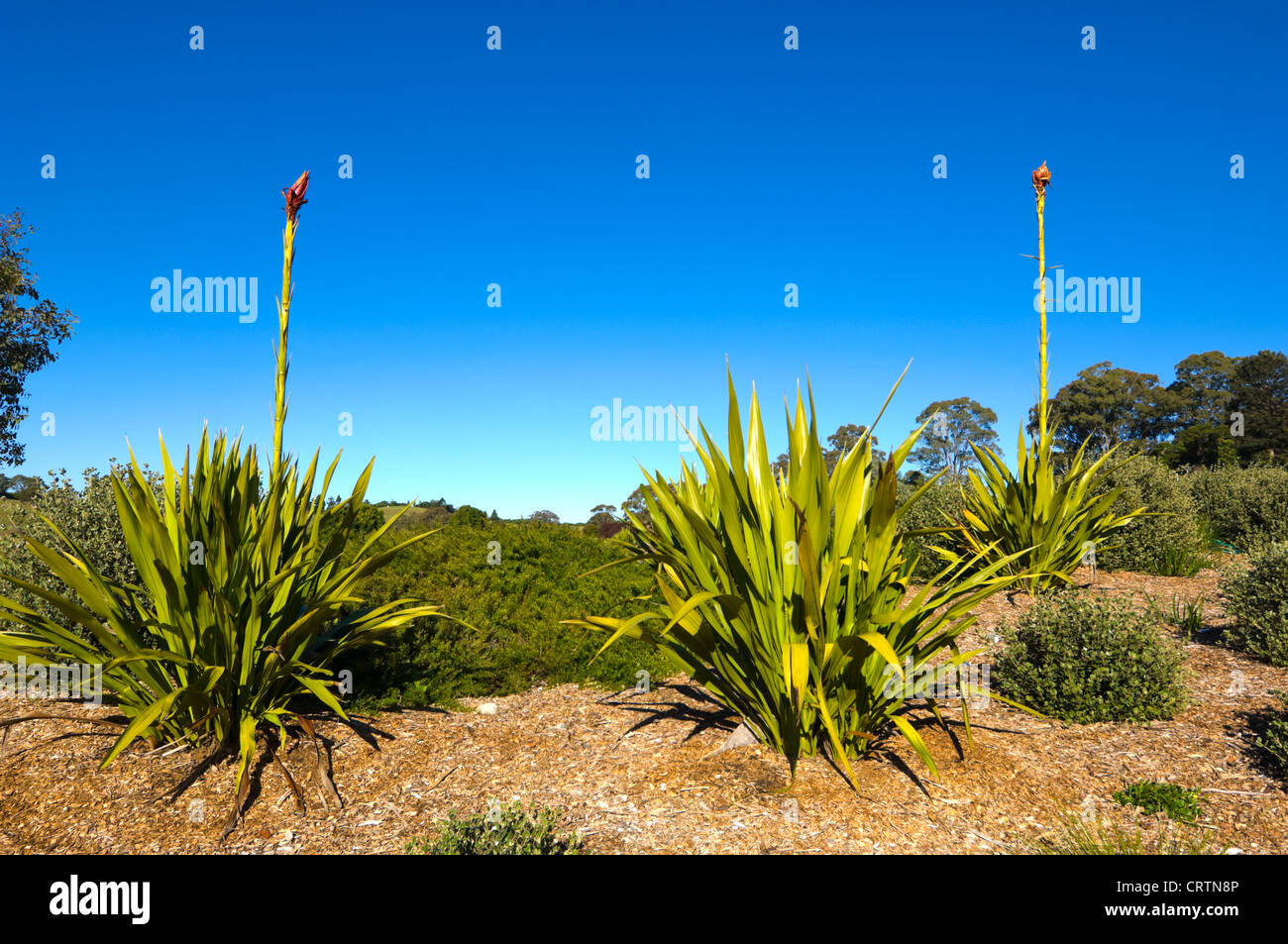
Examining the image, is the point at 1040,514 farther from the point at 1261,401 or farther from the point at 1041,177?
the point at 1261,401

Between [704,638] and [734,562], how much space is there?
0.46 meters

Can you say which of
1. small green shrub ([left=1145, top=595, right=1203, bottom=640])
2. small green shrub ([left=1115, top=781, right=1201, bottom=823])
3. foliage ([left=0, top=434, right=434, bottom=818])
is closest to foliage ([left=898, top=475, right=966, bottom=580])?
small green shrub ([left=1145, top=595, right=1203, bottom=640])

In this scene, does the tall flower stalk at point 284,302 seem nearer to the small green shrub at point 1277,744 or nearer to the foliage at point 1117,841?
the foliage at point 1117,841

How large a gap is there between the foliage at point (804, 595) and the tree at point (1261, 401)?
1750 inches

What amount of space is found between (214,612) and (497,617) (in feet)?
12.1

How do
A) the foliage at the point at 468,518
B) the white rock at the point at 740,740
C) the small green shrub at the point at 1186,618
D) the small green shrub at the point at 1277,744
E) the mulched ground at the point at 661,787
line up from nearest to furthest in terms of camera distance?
1. the mulched ground at the point at 661,787
2. the small green shrub at the point at 1277,744
3. the white rock at the point at 740,740
4. the small green shrub at the point at 1186,618
5. the foliage at the point at 468,518

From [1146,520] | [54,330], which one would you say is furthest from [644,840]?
[54,330]

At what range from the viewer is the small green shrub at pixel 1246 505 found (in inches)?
444

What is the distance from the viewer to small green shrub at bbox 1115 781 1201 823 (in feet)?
11.4

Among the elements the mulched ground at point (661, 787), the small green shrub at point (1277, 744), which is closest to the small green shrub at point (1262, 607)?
the mulched ground at point (661, 787)

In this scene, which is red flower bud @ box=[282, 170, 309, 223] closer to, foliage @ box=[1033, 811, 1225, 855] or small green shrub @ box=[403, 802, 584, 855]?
small green shrub @ box=[403, 802, 584, 855]

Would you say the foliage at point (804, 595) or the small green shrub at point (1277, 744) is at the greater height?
the foliage at point (804, 595)

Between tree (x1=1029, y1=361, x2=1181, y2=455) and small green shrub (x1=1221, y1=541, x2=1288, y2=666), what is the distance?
150 feet
